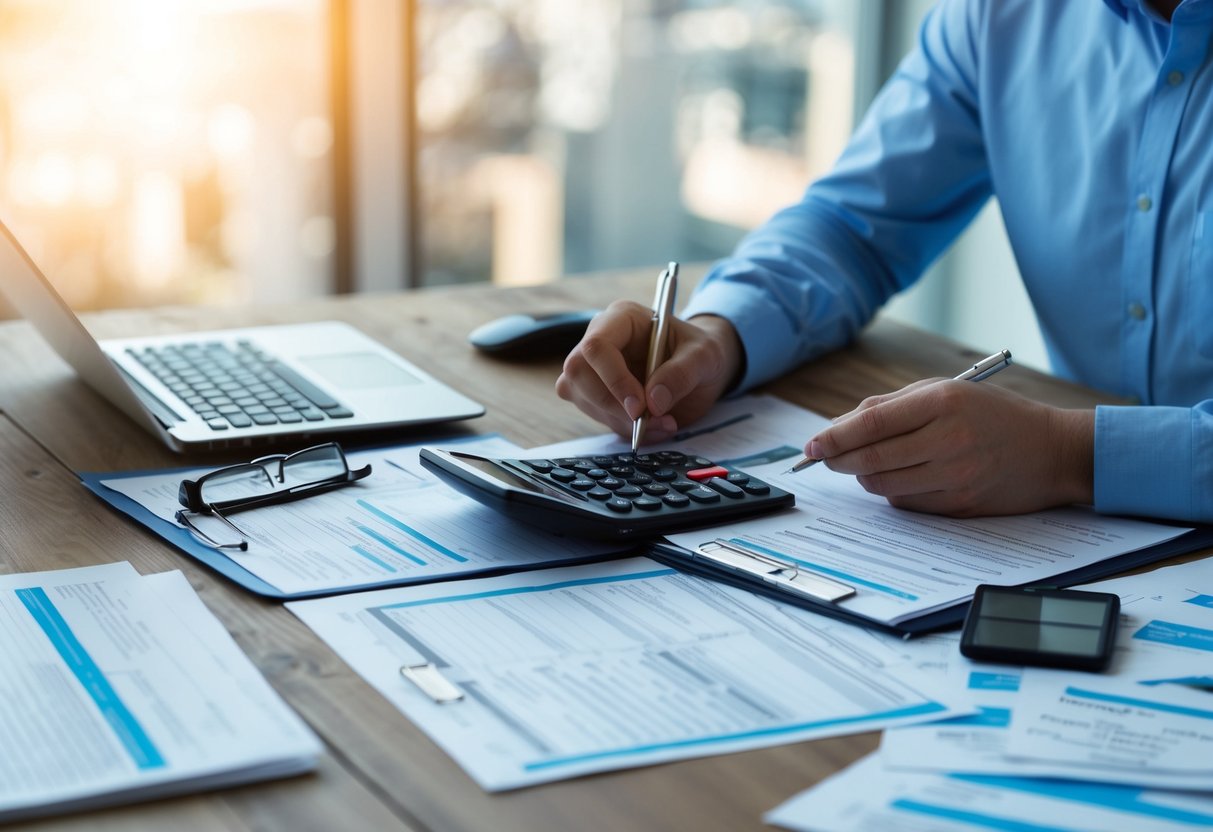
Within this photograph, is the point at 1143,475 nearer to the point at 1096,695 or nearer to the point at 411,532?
the point at 1096,695

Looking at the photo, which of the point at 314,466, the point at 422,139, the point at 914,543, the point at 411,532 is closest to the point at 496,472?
the point at 411,532

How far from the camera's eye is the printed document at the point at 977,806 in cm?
57

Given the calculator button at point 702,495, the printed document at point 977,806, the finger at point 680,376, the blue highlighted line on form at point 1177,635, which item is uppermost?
the finger at point 680,376

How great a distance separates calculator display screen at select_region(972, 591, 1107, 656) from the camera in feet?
2.34

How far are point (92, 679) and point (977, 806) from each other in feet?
1.42

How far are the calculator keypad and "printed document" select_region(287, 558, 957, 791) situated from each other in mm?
71

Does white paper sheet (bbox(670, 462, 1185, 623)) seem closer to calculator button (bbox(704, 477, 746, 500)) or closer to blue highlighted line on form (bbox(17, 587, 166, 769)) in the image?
calculator button (bbox(704, 477, 746, 500))

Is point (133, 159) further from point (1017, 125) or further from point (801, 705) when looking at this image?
point (801, 705)

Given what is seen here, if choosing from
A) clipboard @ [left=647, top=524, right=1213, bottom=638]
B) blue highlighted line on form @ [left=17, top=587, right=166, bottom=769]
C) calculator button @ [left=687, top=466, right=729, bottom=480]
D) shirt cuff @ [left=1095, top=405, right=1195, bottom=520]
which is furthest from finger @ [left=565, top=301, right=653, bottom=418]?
blue highlighted line on form @ [left=17, top=587, right=166, bottom=769]

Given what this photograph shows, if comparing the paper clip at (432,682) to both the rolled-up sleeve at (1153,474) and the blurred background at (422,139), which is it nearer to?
the rolled-up sleeve at (1153,474)

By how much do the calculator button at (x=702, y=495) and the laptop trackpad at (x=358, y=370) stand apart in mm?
373

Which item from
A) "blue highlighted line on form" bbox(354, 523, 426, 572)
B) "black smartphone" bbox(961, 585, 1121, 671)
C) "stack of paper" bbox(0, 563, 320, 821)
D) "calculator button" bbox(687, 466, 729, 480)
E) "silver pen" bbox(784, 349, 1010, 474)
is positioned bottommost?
"stack of paper" bbox(0, 563, 320, 821)

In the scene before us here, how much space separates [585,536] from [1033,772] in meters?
0.35

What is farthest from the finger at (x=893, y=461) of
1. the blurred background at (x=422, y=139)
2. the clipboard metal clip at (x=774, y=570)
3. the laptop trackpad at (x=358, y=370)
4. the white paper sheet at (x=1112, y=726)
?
the blurred background at (x=422, y=139)
